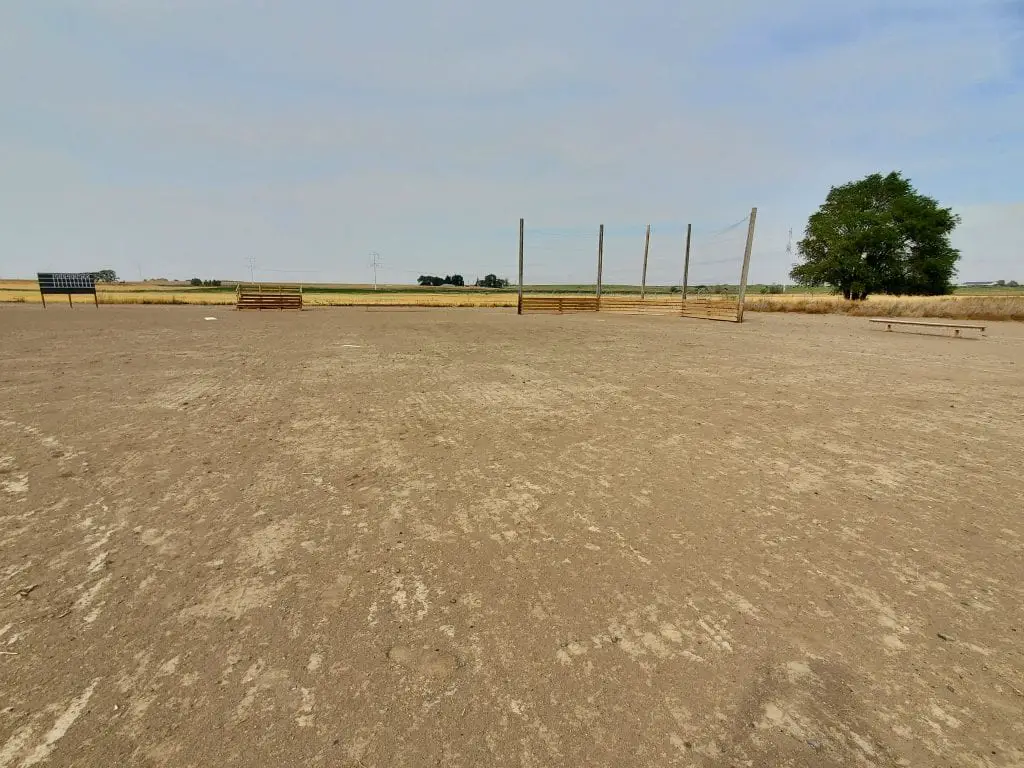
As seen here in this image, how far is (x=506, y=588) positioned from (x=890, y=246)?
5071cm

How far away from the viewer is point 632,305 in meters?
31.2

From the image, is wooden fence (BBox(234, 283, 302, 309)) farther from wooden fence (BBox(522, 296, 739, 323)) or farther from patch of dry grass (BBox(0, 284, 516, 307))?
wooden fence (BBox(522, 296, 739, 323))

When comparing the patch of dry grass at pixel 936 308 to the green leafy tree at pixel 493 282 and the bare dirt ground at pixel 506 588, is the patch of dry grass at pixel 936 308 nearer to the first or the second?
the bare dirt ground at pixel 506 588

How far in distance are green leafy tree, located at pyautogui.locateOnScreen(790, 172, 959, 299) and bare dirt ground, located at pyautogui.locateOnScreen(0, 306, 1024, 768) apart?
141ft

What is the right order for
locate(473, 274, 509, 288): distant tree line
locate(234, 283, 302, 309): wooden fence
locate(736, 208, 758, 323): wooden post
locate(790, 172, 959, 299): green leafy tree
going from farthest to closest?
locate(473, 274, 509, 288): distant tree line → locate(790, 172, 959, 299): green leafy tree → locate(234, 283, 302, 309): wooden fence → locate(736, 208, 758, 323): wooden post

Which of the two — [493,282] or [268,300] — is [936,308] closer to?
[268,300]

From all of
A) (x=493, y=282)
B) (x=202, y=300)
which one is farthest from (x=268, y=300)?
(x=493, y=282)

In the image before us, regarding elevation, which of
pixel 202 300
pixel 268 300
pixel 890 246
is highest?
pixel 890 246

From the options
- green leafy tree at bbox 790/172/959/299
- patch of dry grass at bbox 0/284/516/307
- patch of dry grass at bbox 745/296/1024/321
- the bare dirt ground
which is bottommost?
the bare dirt ground

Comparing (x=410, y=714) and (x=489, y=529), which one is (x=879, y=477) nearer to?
(x=489, y=529)

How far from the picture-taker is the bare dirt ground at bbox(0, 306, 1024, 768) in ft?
5.32

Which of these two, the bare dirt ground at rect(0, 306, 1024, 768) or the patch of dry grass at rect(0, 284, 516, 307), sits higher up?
the patch of dry grass at rect(0, 284, 516, 307)

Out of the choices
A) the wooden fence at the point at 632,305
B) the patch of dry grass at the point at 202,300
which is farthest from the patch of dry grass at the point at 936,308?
the patch of dry grass at the point at 202,300

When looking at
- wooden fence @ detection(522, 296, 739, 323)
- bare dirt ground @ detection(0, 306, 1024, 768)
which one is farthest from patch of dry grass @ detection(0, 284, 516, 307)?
bare dirt ground @ detection(0, 306, 1024, 768)
